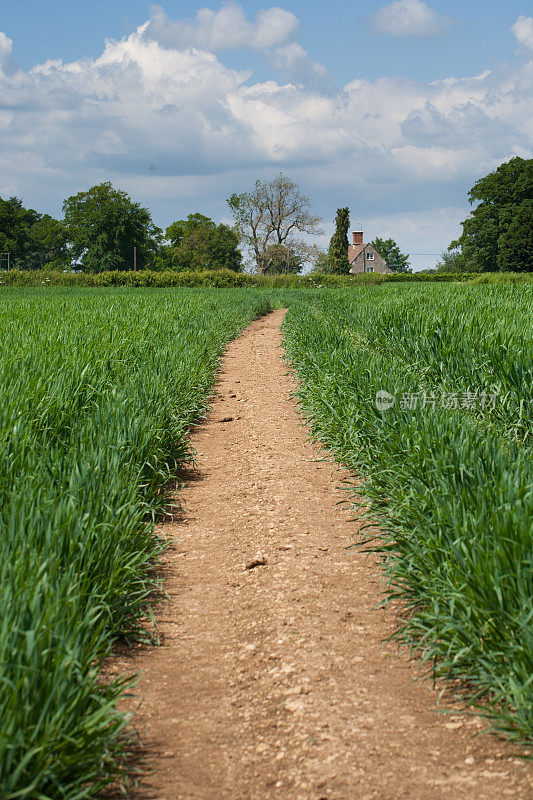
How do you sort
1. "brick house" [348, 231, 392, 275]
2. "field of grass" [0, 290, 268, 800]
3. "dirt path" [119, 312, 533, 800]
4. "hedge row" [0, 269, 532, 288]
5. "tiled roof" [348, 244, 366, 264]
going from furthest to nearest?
"brick house" [348, 231, 392, 275]
"tiled roof" [348, 244, 366, 264]
"hedge row" [0, 269, 532, 288]
"dirt path" [119, 312, 533, 800]
"field of grass" [0, 290, 268, 800]

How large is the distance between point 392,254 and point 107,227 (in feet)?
235

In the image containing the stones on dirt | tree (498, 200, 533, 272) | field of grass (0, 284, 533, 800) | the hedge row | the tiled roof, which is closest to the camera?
field of grass (0, 284, 533, 800)

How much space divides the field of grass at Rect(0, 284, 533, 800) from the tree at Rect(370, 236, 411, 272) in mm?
129393

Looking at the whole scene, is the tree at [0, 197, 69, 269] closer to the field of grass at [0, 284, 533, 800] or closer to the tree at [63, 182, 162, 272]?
the tree at [63, 182, 162, 272]

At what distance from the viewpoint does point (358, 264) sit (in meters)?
104

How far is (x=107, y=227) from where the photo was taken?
77.9 m

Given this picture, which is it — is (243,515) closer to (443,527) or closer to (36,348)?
(443,527)

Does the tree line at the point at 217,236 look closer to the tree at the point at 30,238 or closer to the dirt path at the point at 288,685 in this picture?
the tree at the point at 30,238

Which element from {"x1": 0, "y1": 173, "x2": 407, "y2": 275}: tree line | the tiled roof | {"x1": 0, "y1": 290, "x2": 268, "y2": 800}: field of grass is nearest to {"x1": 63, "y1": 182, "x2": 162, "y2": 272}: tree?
{"x1": 0, "y1": 173, "x2": 407, "y2": 275}: tree line

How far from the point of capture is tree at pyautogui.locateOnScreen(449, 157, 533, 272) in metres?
63.3

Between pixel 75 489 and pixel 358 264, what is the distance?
344 ft

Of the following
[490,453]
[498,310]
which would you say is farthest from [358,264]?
[490,453]

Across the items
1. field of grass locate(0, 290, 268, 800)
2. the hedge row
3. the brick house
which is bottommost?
field of grass locate(0, 290, 268, 800)

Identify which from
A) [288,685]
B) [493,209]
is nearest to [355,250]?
[493,209]
